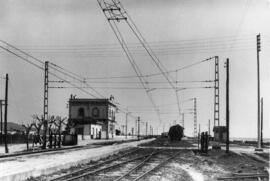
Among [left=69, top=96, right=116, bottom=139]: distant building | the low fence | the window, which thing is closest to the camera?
the low fence

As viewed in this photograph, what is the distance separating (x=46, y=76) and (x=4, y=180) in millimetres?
25679

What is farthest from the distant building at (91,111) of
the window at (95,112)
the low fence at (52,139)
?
the low fence at (52,139)

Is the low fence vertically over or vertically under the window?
under

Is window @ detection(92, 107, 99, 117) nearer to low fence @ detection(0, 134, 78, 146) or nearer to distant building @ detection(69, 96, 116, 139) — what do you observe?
distant building @ detection(69, 96, 116, 139)

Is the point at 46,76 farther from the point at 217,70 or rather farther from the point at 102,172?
the point at 102,172

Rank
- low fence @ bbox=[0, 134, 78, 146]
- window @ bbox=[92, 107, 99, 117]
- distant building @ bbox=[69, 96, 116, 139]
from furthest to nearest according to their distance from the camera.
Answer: window @ bbox=[92, 107, 99, 117]
distant building @ bbox=[69, 96, 116, 139]
low fence @ bbox=[0, 134, 78, 146]

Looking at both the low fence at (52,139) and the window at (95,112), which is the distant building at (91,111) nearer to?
the window at (95,112)

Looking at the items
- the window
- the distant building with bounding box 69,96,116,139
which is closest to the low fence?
the distant building with bounding box 69,96,116,139

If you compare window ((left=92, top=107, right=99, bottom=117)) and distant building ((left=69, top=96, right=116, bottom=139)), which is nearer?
distant building ((left=69, top=96, right=116, bottom=139))

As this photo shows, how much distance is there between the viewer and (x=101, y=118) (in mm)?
106312

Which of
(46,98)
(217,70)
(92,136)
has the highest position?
(217,70)

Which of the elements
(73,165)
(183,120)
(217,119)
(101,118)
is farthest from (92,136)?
(73,165)

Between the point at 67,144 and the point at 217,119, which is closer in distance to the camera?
the point at 217,119

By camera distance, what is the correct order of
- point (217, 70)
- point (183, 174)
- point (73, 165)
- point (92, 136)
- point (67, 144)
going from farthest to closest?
point (92, 136) → point (67, 144) → point (217, 70) → point (73, 165) → point (183, 174)
